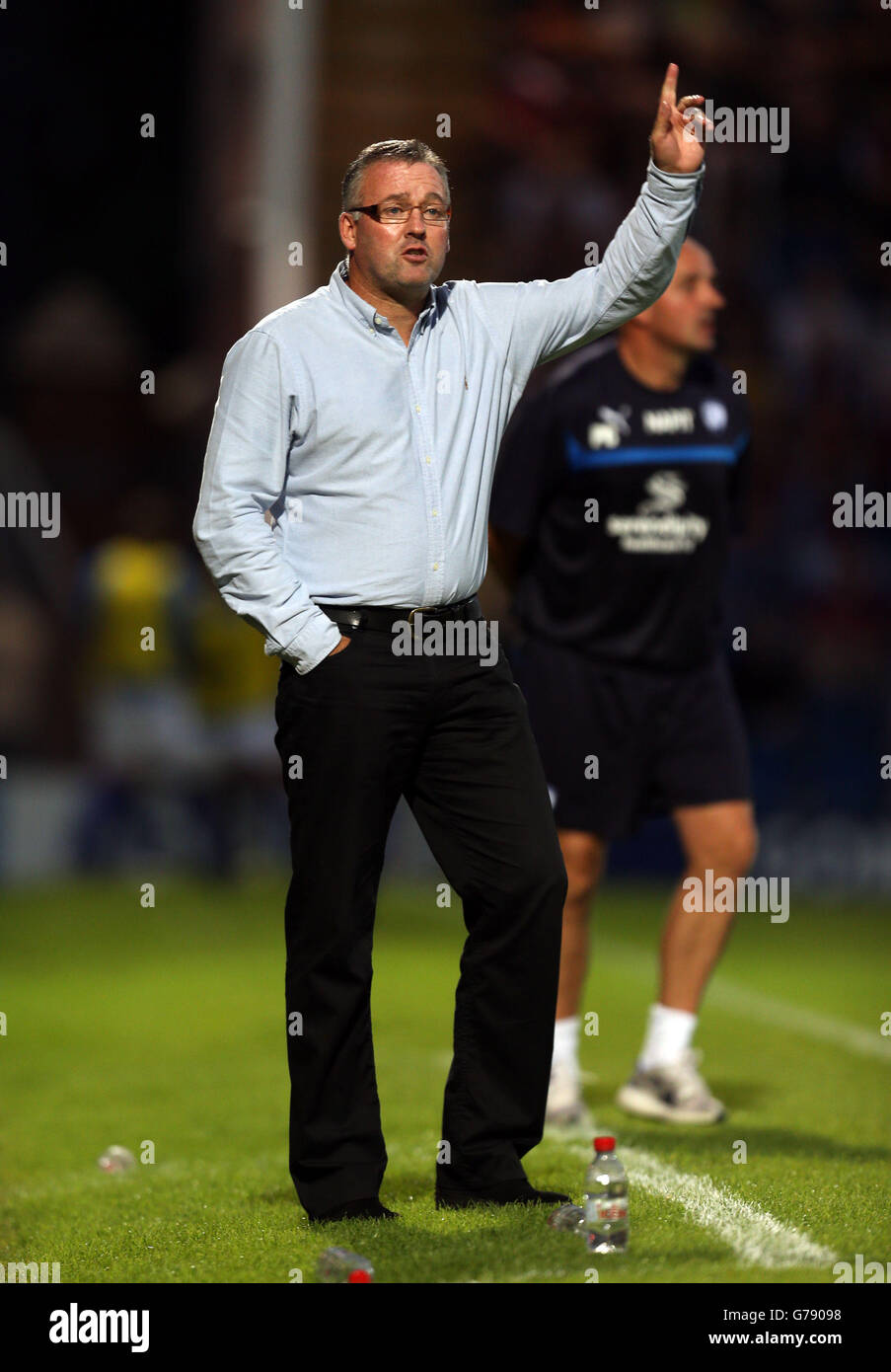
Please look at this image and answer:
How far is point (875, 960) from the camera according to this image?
1211cm

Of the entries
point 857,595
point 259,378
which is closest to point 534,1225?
point 259,378

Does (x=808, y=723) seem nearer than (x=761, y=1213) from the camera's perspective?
No

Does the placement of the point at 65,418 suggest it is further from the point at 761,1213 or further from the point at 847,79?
the point at 761,1213

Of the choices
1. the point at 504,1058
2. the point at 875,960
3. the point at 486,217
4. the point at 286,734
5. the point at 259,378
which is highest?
the point at 486,217

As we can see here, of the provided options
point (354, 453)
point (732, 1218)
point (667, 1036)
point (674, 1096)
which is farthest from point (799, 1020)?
point (354, 453)

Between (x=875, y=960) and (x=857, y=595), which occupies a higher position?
(x=857, y=595)

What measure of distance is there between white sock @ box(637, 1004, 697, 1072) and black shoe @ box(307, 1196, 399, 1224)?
2.17m

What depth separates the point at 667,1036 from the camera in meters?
7.72

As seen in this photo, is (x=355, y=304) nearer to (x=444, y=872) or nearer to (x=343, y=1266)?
(x=444, y=872)

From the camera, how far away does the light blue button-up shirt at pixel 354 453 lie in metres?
5.54

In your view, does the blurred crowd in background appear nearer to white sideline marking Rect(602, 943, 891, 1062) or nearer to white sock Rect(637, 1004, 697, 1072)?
white sideline marking Rect(602, 943, 891, 1062)

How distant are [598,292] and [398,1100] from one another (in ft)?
10.9
